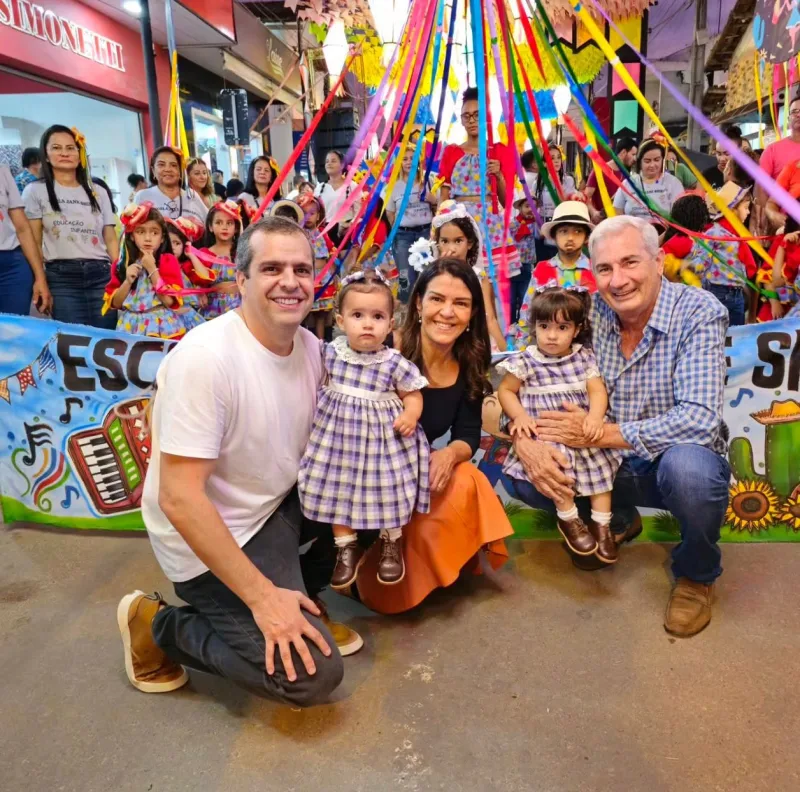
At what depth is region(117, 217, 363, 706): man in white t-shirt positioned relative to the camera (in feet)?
5.28

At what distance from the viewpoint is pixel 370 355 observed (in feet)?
6.95

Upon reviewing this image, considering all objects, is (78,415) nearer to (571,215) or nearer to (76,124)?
(571,215)

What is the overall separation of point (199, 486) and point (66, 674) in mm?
800

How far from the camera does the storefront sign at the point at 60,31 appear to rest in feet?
21.4

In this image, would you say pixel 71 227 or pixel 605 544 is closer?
pixel 605 544

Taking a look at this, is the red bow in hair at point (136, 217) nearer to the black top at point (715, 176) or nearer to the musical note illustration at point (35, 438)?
the musical note illustration at point (35, 438)

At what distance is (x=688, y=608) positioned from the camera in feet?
6.73

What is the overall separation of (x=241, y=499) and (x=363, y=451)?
386mm

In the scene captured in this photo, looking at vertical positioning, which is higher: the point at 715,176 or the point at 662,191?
the point at 715,176

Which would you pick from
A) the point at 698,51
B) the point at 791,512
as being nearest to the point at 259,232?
the point at 791,512

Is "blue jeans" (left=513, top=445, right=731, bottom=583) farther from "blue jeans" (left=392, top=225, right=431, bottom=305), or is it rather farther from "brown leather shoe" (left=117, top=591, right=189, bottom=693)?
"blue jeans" (left=392, top=225, right=431, bottom=305)

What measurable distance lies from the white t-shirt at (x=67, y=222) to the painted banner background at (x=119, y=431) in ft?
4.77

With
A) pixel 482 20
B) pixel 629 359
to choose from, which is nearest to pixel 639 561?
pixel 629 359

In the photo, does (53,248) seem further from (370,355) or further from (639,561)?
(639,561)
